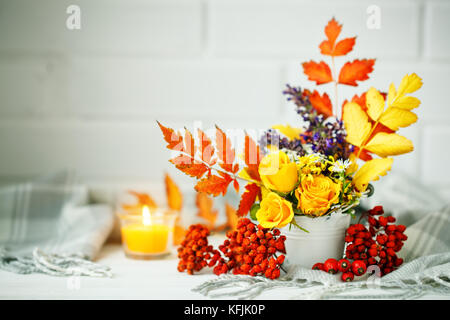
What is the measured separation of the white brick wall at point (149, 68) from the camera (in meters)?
1.12

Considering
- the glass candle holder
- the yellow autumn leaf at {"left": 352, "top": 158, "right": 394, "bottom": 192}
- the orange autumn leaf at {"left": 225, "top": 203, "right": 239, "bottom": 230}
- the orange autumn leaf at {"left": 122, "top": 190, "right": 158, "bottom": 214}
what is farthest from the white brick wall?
the yellow autumn leaf at {"left": 352, "top": 158, "right": 394, "bottom": 192}

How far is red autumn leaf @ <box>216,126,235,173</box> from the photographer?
0.60m

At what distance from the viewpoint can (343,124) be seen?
64 cm

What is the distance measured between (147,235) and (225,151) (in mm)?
278

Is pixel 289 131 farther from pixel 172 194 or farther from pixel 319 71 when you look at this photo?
pixel 172 194

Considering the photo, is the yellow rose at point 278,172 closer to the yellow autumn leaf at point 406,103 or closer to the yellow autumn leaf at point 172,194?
the yellow autumn leaf at point 406,103

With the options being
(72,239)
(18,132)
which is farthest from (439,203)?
(18,132)

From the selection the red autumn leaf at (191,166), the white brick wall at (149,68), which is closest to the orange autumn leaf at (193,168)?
the red autumn leaf at (191,166)

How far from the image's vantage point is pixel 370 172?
613 millimetres

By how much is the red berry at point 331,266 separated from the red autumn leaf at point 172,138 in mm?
267

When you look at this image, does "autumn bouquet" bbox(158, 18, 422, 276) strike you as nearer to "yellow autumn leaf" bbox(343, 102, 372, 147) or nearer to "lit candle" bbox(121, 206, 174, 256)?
"yellow autumn leaf" bbox(343, 102, 372, 147)

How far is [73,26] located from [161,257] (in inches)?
26.8

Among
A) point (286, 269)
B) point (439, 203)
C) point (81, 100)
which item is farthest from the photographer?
point (81, 100)
